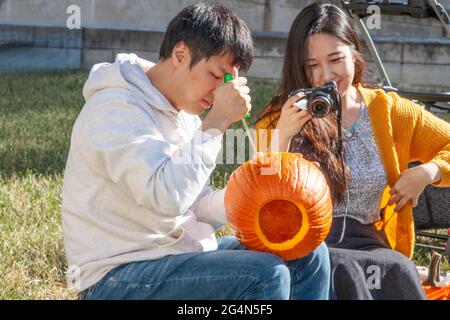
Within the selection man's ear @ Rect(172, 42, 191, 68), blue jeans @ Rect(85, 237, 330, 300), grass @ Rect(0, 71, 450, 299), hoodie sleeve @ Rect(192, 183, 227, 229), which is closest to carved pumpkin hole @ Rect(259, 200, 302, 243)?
blue jeans @ Rect(85, 237, 330, 300)

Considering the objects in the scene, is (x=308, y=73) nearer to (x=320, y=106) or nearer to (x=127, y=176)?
(x=320, y=106)

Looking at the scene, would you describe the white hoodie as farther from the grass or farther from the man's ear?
the grass

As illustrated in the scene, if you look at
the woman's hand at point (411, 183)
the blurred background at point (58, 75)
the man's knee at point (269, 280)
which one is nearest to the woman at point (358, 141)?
the woman's hand at point (411, 183)

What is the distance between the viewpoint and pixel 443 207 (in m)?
4.66

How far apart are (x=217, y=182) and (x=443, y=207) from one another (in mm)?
1608

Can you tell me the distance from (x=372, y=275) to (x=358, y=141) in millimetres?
613

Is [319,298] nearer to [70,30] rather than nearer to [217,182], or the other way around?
[217,182]

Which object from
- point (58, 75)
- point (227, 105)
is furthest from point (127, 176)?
point (58, 75)

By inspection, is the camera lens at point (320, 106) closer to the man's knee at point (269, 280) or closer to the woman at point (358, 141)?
the woman at point (358, 141)

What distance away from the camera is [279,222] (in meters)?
3.14

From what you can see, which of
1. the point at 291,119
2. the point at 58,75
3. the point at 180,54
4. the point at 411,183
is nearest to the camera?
the point at 180,54

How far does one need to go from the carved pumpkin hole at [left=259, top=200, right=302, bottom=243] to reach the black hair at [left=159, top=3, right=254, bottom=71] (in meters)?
0.45

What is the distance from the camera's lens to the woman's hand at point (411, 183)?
373cm

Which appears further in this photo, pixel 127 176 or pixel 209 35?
pixel 209 35
